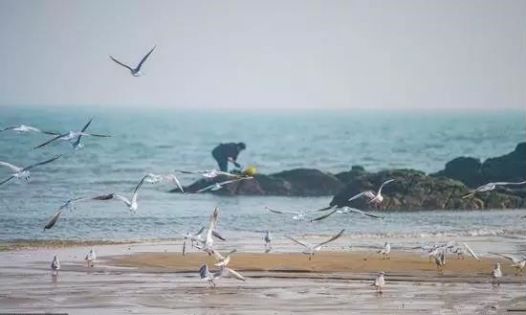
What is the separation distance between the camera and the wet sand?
22.3 metres

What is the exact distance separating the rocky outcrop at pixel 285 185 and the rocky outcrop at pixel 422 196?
4.97 m

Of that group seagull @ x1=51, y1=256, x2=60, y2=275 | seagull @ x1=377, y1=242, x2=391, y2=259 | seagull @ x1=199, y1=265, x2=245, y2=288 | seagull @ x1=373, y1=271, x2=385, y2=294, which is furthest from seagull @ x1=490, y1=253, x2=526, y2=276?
seagull @ x1=51, y1=256, x2=60, y2=275

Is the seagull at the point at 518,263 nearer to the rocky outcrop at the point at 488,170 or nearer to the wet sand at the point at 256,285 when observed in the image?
the wet sand at the point at 256,285

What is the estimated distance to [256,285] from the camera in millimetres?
24766

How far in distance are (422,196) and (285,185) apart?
820 centimetres

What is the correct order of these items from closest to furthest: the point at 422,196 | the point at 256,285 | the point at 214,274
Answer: the point at 214,274, the point at 256,285, the point at 422,196

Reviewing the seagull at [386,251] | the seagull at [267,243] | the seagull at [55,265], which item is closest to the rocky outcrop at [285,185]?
the seagull at [267,243]

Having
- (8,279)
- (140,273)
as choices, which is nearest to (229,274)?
(140,273)

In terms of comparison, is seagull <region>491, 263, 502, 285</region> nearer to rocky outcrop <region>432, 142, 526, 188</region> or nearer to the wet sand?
the wet sand

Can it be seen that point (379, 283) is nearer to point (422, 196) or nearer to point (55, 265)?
point (55, 265)

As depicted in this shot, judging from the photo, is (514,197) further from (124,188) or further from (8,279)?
(8,279)

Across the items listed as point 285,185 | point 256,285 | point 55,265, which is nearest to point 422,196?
point 285,185

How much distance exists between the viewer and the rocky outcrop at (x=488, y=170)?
161 ft

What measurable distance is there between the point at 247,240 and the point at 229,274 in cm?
780
